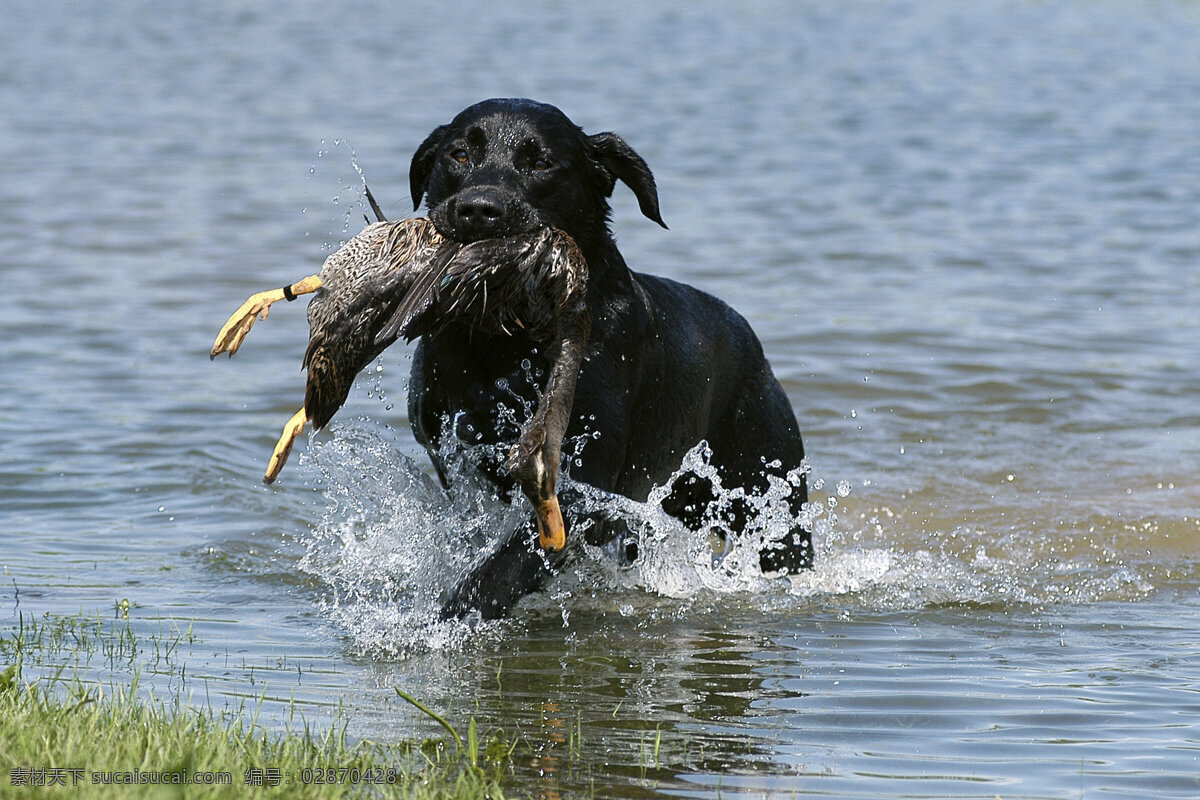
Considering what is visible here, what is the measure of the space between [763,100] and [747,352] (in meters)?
13.8

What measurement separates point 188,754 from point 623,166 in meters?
2.63

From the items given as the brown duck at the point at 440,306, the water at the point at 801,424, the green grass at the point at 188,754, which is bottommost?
the water at the point at 801,424

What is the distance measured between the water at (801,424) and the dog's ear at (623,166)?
93cm

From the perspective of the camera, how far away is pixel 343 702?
4.14 meters

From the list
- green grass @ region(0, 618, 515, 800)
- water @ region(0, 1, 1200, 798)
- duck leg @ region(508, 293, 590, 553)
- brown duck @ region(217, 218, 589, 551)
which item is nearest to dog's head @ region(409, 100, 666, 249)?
brown duck @ region(217, 218, 589, 551)

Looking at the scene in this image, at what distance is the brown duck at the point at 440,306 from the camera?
403 cm

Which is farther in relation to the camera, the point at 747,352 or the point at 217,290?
the point at 217,290

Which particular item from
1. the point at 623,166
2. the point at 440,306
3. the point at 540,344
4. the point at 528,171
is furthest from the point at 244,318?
the point at 623,166

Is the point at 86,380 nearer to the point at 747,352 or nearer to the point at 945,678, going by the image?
the point at 747,352

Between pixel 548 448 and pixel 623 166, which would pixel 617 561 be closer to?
pixel 623 166

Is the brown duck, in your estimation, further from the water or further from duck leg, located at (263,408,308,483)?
the water

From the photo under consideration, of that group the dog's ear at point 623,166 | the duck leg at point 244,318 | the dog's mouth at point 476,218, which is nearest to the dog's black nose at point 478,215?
the dog's mouth at point 476,218

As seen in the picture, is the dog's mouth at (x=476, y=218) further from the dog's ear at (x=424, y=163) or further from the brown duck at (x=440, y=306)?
the dog's ear at (x=424, y=163)

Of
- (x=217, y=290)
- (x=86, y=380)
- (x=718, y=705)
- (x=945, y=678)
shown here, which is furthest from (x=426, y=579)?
(x=217, y=290)
